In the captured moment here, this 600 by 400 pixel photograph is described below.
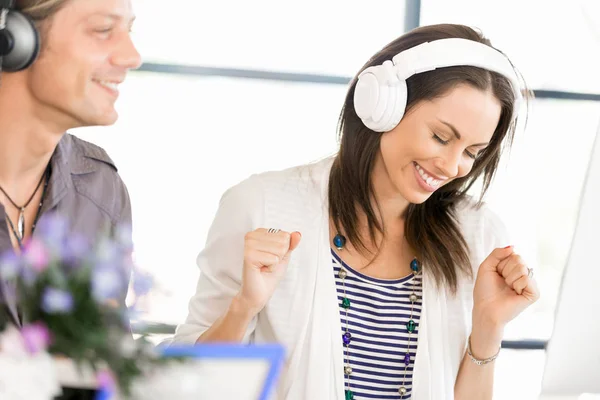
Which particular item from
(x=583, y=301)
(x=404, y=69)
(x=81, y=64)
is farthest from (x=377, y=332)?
(x=81, y=64)

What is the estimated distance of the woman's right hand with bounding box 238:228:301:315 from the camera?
4.35ft

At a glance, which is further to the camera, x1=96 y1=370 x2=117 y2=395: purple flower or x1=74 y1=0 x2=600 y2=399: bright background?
x1=74 y1=0 x2=600 y2=399: bright background

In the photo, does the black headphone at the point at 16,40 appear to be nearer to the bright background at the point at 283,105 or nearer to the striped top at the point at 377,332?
the striped top at the point at 377,332

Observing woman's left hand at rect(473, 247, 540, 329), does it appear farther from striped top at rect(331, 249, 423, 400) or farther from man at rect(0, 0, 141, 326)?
man at rect(0, 0, 141, 326)

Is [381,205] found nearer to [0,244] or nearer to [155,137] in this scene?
[0,244]

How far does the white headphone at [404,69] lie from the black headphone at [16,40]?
2.57 ft

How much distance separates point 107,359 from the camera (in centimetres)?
60

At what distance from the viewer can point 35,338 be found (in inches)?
22.9

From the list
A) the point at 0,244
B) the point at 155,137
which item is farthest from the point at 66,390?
the point at 155,137

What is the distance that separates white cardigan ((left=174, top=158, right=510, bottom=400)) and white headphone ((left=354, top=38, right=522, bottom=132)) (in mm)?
250

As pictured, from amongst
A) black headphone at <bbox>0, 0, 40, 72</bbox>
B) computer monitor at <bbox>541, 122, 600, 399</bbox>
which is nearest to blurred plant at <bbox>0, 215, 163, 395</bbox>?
black headphone at <bbox>0, 0, 40, 72</bbox>

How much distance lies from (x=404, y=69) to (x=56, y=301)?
104 centimetres

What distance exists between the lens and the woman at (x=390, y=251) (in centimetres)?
150

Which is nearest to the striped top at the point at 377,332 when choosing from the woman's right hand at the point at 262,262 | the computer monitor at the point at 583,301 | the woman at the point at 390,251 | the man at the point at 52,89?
Result: the woman at the point at 390,251
